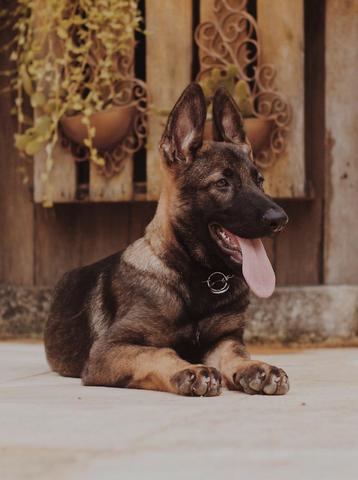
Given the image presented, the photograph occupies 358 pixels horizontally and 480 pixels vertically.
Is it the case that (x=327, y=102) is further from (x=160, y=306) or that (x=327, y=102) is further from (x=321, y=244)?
(x=160, y=306)

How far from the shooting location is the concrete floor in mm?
1931

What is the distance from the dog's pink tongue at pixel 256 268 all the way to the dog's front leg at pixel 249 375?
252mm

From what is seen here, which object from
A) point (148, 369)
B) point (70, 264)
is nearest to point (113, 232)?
point (70, 264)

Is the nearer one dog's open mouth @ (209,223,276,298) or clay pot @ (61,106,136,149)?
dog's open mouth @ (209,223,276,298)

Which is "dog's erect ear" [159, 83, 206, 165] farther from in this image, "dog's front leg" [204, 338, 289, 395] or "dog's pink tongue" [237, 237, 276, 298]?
"dog's front leg" [204, 338, 289, 395]

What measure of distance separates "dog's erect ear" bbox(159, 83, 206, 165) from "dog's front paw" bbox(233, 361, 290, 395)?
96 centimetres

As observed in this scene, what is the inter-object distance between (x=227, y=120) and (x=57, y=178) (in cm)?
194

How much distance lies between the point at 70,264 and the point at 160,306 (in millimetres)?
2557

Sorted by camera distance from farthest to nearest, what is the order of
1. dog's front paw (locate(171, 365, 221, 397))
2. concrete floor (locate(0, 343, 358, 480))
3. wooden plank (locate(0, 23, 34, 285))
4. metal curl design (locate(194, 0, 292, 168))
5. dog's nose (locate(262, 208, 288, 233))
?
wooden plank (locate(0, 23, 34, 285)), metal curl design (locate(194, 0, 292, 168)), dog's nose (locate(262, 208, 288, 233)), dog's front paw (locate(171, 365, 221, 397)), concrete floor (locate(0, 343, 358, 480))

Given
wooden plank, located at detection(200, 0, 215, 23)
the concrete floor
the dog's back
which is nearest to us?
the concrete floor

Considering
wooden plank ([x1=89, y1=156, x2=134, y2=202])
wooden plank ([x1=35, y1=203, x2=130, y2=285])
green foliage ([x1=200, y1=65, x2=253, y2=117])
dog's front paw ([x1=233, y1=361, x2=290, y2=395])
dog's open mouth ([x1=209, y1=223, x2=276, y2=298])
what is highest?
green foliage ([x1=200, y1=65, x2=253, y2=117])

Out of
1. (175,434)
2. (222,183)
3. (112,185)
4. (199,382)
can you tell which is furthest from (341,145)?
(175,434)

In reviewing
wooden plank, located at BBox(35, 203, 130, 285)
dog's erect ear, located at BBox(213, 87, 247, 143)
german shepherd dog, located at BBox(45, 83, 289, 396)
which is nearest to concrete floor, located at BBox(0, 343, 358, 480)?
german shepherd dog, located at BBox(45, 83, 289, 396)

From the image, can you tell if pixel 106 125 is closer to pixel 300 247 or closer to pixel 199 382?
pixel 300 247
